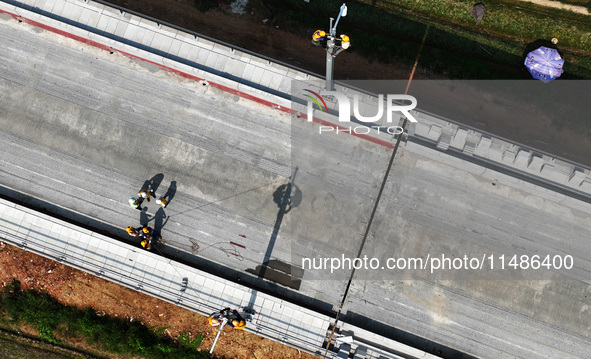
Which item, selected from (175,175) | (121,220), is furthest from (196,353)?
(175,175)

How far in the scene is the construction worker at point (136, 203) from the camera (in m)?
24.1

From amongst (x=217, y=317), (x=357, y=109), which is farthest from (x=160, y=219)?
(x=357, y=109)

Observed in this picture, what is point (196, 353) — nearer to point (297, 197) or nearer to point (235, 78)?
point (297, 197)

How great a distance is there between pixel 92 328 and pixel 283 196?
19.0 m

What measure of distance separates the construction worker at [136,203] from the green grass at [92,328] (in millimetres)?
10599

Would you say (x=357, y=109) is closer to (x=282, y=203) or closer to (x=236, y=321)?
(x=282, y=203)

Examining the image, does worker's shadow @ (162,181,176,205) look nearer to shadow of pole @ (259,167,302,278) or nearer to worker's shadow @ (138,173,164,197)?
worker's shadow @ (138,173,164,197)

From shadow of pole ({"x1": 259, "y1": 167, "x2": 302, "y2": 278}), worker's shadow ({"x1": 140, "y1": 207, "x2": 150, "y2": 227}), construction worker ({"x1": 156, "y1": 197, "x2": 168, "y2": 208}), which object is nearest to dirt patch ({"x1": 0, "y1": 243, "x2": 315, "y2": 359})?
worker's shadow ({"x1": 140, "y1": 207, "x2": 150, "y2": 227})

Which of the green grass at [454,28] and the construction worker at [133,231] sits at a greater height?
the green grass at [454,28]

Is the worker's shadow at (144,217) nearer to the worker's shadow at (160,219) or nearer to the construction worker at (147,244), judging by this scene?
the worker's shadow at (160,219)

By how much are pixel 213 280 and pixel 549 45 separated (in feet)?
110

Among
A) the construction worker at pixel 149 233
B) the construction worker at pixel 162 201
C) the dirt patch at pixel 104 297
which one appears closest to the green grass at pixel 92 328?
the dirt patch at pixel 104 297

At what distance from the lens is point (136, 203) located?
2416 cm

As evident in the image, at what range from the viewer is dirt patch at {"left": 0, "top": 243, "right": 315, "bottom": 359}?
28.2 metres
